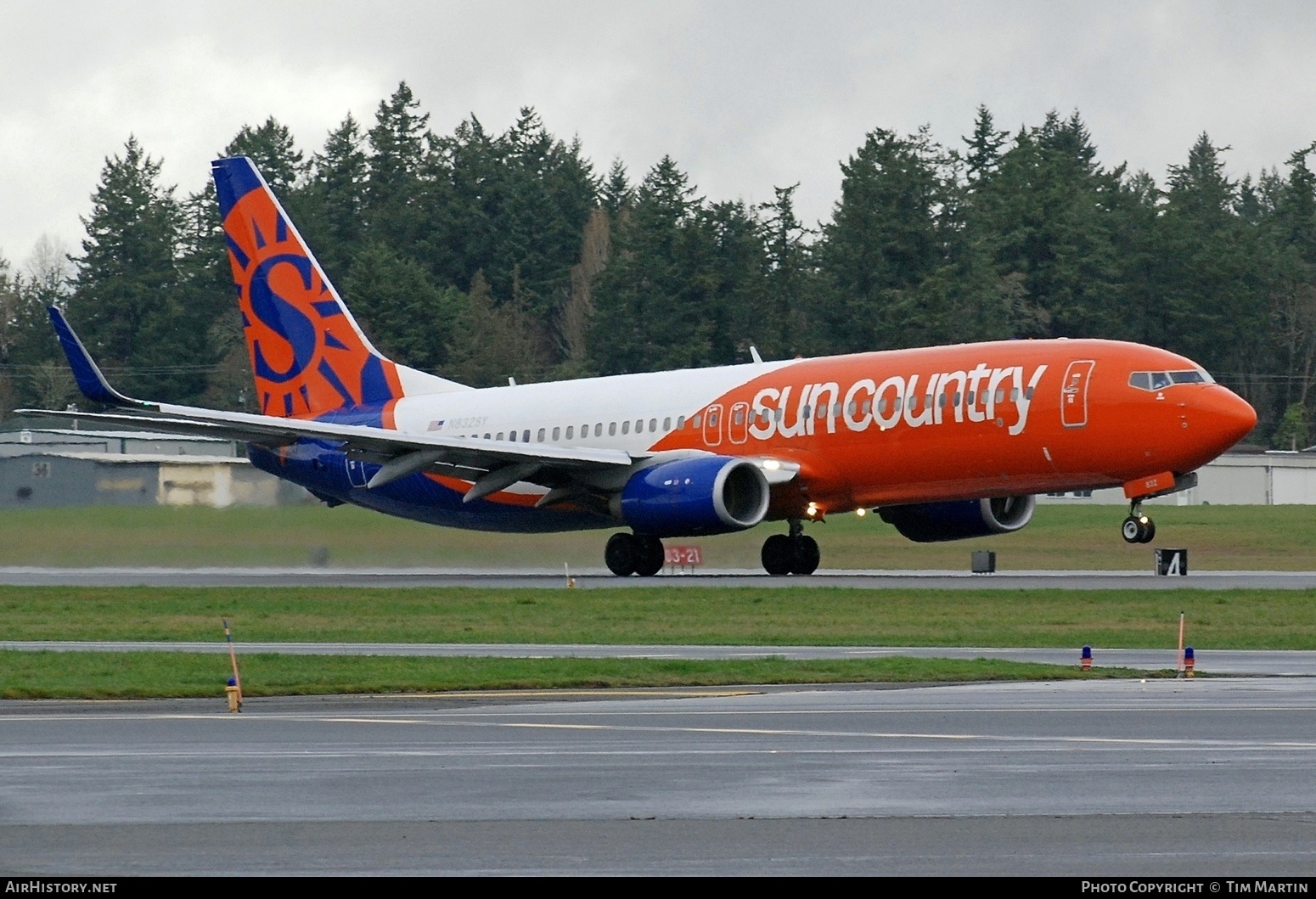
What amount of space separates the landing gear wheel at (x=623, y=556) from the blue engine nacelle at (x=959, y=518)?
4.79m

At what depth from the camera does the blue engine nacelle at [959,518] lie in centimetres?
4197

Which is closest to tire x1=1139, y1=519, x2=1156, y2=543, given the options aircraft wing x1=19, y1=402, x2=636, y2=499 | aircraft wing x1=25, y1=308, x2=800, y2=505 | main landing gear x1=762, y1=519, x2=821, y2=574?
aircraft wing x1=25, y1=308, x2=800, y2=505

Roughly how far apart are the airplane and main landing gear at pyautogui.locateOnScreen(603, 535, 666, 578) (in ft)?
0.16

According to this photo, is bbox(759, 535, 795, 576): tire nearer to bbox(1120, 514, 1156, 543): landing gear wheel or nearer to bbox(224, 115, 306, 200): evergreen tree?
bbox(1120, 514, 1156, 543): landing gear wheel

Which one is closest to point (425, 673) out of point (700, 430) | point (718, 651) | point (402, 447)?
point (718, 651)

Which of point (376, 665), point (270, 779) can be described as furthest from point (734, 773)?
point (376, 665)

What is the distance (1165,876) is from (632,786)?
4.19 meters

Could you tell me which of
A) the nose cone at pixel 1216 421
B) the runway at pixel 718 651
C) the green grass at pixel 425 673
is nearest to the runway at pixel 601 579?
the nose cone at pixel 1216 421

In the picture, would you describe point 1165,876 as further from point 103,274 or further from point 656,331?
point 103,274

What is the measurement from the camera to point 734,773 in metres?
13.4

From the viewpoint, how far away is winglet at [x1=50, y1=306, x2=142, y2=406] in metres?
39.3

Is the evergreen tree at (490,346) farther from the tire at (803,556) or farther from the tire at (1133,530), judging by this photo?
the tire at (1133,530)

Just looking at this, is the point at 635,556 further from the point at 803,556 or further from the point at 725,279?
the point at 725,279

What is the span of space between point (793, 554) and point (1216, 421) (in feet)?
30.7
